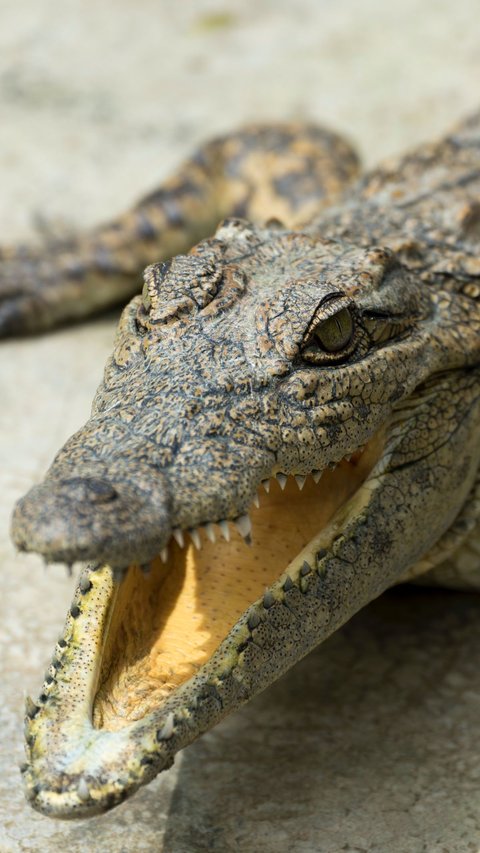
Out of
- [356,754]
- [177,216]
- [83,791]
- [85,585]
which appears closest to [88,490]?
[85,585]

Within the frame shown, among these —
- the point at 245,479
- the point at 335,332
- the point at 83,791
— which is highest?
the point at 335,332

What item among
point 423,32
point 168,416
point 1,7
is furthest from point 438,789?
point 1,7

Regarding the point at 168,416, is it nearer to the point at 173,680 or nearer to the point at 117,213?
the point at 173,680

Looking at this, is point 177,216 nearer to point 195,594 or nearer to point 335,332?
point 335,332

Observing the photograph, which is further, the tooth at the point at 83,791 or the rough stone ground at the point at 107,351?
the rough stone ground at the point at 107,351

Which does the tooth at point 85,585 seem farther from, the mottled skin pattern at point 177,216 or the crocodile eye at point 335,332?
the mottled skin pattern at point 177,216

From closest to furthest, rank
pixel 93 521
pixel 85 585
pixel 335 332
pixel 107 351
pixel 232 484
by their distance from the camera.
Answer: pixel 93 521 < pixel 232 484 < pixel 85 585 < pixel 335 332 < pixel 107 351

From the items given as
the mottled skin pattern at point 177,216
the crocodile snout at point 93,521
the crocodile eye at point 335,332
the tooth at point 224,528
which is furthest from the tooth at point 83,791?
the mottled skin pattern at point 177,216
